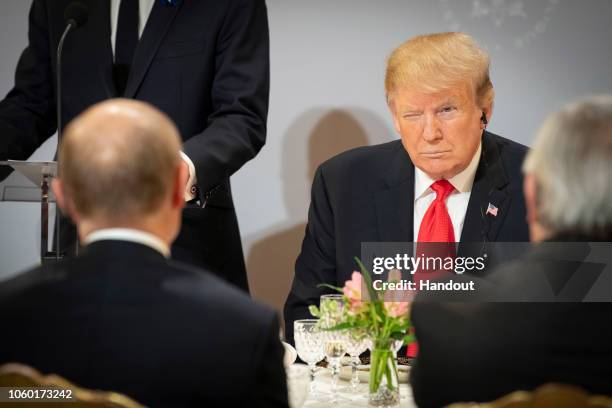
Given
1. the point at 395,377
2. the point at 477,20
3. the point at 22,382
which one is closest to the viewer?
the point at 22,382

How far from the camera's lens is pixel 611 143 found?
1.45 m

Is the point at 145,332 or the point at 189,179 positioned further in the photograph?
the point at 189,179

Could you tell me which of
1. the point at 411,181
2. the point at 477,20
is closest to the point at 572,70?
the point at 477,20

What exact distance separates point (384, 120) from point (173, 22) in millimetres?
1461

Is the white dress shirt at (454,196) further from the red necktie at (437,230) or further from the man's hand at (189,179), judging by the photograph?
the man's hand at (189,179)

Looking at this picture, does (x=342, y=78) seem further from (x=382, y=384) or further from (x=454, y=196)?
(x=382, y=384)

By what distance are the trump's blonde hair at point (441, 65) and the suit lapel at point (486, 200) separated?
23cm

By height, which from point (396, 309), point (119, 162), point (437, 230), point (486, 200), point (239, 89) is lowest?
point (396, 309)

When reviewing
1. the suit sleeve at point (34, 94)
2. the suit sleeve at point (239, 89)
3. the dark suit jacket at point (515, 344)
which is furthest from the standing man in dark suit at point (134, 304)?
the suit sleeve at point (34, 94)

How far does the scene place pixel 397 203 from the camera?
3168 mm

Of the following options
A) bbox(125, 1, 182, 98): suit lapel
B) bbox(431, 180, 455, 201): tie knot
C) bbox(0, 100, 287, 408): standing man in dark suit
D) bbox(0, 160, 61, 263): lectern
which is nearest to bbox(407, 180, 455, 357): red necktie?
bbox(431, 180, 455, 201): tie knot

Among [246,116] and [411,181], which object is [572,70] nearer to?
[411,181]

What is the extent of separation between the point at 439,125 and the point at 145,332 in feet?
5.86

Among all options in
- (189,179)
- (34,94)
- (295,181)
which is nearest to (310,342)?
(189,179)
